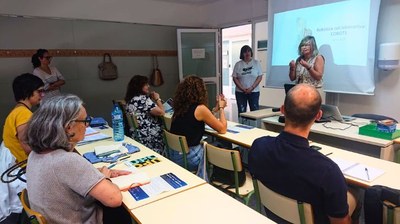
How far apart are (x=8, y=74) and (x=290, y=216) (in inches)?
188

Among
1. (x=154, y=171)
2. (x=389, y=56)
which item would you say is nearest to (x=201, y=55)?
(x=389, y=56)

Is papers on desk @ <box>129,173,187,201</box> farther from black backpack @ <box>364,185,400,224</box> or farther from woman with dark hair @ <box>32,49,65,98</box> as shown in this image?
woman with dark hair @ <box>32,49,65,98</box>

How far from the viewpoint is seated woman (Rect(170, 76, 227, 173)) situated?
230 centimetres

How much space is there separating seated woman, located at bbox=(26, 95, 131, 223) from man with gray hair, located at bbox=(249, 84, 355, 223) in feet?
2.39

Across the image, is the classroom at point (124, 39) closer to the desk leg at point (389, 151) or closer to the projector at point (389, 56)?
the projector at point (389, 56)

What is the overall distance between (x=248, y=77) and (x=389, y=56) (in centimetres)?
204

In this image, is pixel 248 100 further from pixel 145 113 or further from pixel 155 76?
pixel 145 113

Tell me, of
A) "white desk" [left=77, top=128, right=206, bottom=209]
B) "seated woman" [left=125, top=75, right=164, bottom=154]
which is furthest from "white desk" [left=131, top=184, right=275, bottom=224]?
"seated woman" [left=125, top=75, right=164, bottom=154]

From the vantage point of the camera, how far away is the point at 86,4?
15.8 feet

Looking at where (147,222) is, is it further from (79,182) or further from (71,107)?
(71,107)

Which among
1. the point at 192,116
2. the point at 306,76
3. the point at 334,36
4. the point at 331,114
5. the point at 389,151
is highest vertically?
the point at 334,36

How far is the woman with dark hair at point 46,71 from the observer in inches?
160

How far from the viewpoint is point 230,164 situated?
1.83 meters

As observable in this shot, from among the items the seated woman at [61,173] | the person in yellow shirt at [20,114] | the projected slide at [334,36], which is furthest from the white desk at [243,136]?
the projected slide at [334,36]
